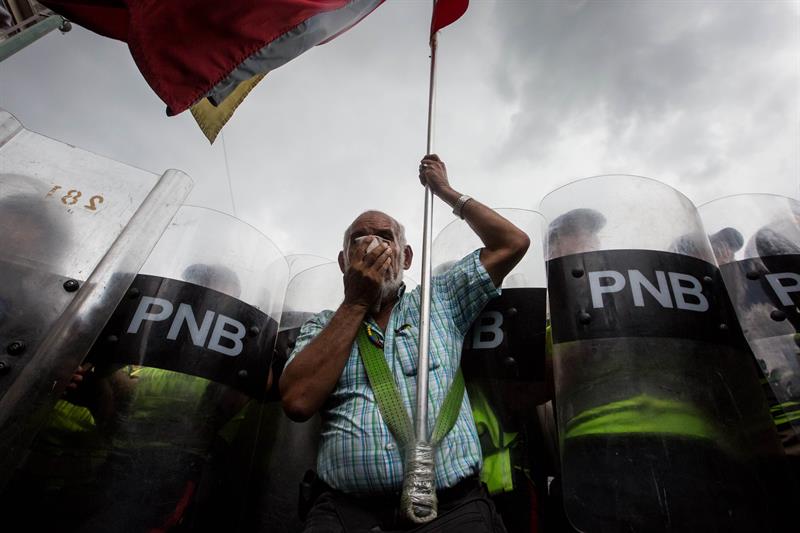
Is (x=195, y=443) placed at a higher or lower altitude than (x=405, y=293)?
lower

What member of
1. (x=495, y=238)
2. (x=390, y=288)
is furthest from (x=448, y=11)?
(x=390, y=288)

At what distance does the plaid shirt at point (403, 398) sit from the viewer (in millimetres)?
1697

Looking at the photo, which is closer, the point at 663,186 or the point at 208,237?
the point at 663,186

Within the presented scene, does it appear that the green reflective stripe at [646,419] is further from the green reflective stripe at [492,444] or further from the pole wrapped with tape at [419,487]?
the pole wrapped with tape at [419,487]

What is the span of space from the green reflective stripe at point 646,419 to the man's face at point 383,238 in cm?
117

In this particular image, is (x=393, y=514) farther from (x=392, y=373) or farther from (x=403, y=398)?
(x=392, y=373)

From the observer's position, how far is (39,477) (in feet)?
6.36

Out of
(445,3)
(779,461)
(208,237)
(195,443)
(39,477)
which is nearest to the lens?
(779,461)

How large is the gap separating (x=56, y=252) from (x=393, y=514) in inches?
77.1

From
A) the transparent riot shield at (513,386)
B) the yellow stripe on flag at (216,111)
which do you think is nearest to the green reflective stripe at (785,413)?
the transparent riot shield at (513,386)

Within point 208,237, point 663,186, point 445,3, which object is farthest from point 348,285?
point 445,3

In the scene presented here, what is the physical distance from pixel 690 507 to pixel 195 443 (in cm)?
207

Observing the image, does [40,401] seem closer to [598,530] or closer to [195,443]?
[195,443]

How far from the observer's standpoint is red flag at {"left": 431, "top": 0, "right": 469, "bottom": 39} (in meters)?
3.26
